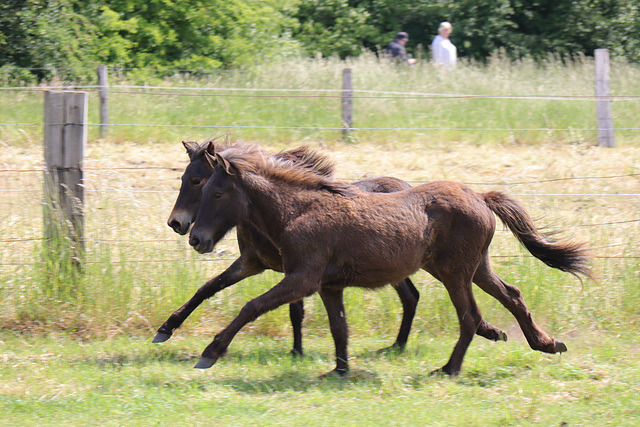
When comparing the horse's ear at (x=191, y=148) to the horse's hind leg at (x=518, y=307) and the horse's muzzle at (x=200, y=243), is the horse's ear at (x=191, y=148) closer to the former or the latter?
the horse's muzzle at (x=200, y=243)

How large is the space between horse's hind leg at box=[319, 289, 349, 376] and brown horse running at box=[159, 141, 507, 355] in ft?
1.40

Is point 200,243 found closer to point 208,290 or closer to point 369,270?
point 208,290

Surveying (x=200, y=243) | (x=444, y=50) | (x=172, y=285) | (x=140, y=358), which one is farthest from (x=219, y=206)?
(x=444, y=50)

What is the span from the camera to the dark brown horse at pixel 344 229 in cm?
570

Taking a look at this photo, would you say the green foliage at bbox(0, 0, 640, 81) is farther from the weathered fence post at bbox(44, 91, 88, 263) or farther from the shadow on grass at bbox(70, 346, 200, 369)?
the shadow on grass at bbox(70, 346, 200, 369)

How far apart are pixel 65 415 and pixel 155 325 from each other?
2.05 metres

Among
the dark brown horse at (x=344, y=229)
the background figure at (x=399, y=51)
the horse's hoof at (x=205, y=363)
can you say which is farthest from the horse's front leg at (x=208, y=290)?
the background figure at (x=399, y=51)

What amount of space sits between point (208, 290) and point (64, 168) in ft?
5.75

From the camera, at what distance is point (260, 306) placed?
17.9 ft

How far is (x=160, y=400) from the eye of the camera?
5.09 metres

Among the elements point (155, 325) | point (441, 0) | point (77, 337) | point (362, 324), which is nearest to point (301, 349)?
point (362, 324)

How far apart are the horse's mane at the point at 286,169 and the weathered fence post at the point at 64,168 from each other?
1.58 meters

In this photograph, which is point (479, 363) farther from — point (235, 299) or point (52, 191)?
point (52, 191)

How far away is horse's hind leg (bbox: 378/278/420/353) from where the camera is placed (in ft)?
21.4
